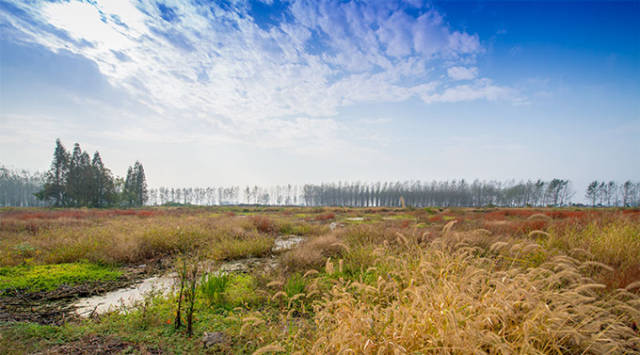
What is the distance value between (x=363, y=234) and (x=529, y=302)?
6.08 m

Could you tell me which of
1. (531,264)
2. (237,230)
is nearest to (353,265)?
(531,264)

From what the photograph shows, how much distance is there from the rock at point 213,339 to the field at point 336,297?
1 centimetres

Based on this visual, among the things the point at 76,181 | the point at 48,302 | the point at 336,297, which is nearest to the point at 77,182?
the point at 76,181

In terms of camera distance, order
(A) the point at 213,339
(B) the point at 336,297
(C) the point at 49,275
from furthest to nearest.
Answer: (C) the point at 49,275
(B) the point at 336,297
(A) the point at 213,339

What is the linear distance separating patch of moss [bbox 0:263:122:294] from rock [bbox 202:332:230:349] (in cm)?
411

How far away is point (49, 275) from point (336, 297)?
615 cm

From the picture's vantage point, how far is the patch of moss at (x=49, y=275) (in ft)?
15.1

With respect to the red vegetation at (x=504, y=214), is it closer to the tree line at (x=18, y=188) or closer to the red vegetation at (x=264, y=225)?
the red vegetation at (x=264, y=225)

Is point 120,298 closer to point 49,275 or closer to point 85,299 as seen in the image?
point 85,299

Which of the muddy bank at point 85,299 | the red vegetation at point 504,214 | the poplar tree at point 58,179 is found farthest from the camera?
the poplar tree at point 58,179

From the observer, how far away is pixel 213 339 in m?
2.85

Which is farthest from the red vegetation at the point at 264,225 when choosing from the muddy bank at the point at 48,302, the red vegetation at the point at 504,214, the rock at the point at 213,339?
the red vegetation at the point at 504,214

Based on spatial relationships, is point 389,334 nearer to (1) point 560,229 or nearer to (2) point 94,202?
(1) point 560,229

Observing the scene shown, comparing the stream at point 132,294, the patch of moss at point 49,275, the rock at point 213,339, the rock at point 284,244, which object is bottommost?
the rock at point 284,244
